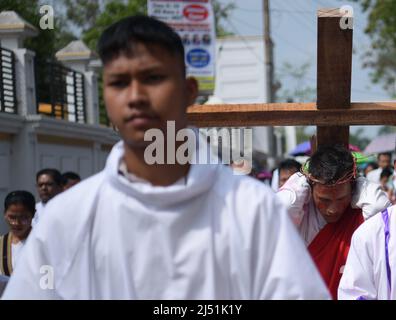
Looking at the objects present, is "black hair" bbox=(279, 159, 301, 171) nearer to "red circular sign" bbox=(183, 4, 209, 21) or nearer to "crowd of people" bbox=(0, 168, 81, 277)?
"red circular sign" bbox=(183, 4, 209, 21)

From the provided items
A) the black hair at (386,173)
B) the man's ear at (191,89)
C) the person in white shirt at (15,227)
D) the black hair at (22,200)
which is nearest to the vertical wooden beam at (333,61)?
the man's ear at (191,89)

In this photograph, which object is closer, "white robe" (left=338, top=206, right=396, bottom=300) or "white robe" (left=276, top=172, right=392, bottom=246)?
"white robe" (left=338, top=206, right=396, bottom=300)

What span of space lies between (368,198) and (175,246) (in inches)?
97.9

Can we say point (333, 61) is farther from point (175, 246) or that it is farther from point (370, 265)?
point (175, 246)

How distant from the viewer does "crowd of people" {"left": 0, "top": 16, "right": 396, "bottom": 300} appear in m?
2.39

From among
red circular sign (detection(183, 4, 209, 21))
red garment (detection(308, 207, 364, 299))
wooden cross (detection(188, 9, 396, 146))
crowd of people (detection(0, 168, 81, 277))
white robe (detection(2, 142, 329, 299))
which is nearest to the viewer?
white robe (detection(2, 142, 329, 299))

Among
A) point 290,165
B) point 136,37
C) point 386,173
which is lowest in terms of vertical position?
point 386,173

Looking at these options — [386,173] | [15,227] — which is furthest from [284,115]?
[386,173]

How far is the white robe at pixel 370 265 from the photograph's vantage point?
4.13 metres

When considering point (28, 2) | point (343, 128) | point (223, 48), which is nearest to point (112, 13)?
point (28, 2)

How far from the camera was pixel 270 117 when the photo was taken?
4773 millimetres

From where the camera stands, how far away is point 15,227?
654cm

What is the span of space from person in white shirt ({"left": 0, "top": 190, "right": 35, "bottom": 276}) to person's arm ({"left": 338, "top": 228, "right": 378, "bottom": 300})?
282 centimetres

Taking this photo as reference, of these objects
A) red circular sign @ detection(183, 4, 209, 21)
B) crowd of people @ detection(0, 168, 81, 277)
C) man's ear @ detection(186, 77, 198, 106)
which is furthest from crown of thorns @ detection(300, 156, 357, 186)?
red circular sign @ detection(183, 4, 209, 21)
